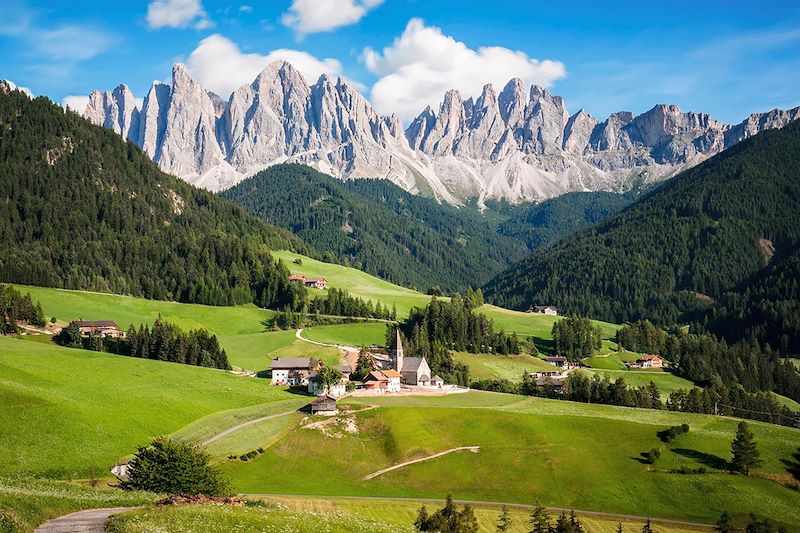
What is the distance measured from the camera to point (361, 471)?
3757 inches

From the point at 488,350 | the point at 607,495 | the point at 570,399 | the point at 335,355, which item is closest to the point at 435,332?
the point at 488,350

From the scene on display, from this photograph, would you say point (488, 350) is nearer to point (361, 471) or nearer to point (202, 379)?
point (202, 379)

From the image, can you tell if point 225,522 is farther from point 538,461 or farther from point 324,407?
point 324,407

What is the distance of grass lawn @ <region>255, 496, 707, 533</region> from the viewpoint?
76.8m

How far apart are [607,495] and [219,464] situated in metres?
50.5

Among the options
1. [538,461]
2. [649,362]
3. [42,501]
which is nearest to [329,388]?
[538,461]

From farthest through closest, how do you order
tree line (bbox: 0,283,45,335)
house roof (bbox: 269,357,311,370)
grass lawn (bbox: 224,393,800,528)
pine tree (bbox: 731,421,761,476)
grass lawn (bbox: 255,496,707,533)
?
house roof (bbox: 269,357,311,370) → tree line (bbox: 0,283,45,335) → pine tree (bbox: 731,421,761,476) → grass lawn (bbox: 224,393,800,528) → grass lawn (bbox: 255,496,707,533)

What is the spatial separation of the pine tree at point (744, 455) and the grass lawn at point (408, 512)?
1952 cm

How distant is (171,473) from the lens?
69.6 meters

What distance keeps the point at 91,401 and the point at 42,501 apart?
59740 millimetres

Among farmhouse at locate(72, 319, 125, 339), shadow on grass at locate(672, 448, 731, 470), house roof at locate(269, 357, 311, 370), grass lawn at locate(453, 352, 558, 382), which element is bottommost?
shadow on grass at locate(672, 448, 731, 470)

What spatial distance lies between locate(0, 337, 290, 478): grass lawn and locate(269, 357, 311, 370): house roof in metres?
6.11

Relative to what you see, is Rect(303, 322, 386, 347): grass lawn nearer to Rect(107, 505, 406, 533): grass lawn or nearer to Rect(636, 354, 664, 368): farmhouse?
Rect(636, 354, 664, 368): farmhouse

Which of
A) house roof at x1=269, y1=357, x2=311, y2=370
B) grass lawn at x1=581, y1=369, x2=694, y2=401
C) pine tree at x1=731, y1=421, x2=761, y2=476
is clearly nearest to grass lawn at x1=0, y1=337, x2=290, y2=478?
house roof at x1=269, y1=357, x2=311, y2=370
